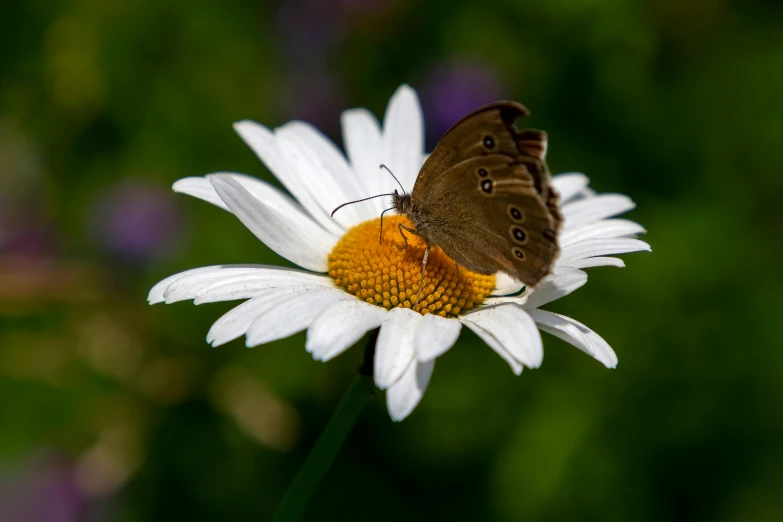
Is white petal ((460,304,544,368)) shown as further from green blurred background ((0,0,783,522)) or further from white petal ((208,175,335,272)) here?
green blurred background ((0,0,783,522))

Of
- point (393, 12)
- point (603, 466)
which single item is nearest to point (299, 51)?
point (393, 12)

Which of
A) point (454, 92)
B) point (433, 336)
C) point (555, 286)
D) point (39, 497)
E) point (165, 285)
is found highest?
point (454, 92)

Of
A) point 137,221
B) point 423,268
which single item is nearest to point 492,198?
point 423,268

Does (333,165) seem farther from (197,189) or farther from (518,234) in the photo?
(518,234)

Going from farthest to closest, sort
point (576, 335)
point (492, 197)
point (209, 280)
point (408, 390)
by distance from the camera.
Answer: point (492, 197)
point (209, 280)
point (576, 335)
point (408, 390)

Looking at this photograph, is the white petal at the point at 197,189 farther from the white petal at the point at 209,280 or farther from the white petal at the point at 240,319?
the white petal at the point at 240,319

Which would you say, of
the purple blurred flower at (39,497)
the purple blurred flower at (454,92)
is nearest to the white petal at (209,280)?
the purple blurred flower at (39,497)
